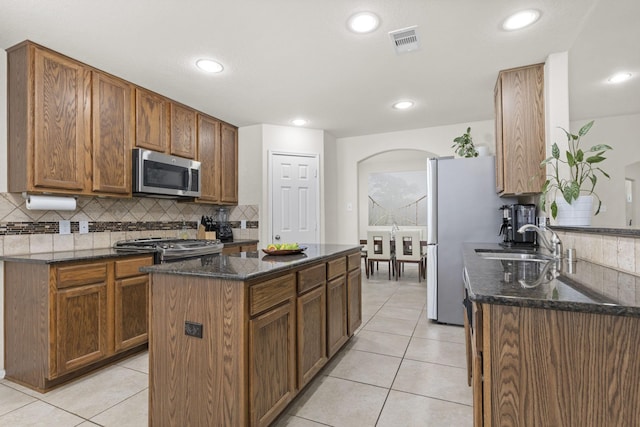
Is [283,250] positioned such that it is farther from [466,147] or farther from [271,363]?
[466,147]

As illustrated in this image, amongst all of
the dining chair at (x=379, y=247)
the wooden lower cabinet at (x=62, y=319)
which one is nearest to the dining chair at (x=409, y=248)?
the dining chair at (x=379, y=247)

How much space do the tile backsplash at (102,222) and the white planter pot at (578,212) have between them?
129 inches

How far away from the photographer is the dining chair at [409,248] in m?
5.45

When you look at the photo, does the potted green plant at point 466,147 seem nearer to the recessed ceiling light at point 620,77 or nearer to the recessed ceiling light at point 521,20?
the recessed ceiling light at point 620,77

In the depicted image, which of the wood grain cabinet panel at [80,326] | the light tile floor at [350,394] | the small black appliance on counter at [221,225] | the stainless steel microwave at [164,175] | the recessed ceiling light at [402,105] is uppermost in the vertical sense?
the recessed ceiling light at [402,105]

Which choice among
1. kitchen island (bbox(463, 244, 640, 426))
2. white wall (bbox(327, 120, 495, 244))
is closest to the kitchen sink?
kitchen island (bbox(463, 244, 640, 426))

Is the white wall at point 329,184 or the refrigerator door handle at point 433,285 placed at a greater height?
the white wall at point 329,184

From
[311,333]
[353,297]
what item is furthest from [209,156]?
[311,333]

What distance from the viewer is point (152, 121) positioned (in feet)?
10.5

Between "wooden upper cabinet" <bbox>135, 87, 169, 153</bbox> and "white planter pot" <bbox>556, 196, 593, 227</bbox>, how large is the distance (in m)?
3.45

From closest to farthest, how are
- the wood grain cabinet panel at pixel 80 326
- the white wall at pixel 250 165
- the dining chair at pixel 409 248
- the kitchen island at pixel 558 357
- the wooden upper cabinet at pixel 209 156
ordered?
the kitchen island at pixel 558 357, the wood grain cabinet panel at pixel 80 326, the wooden upper cabinet at pixel 209 156, the white wall at pixel 250 165, the dining chair at pixel 409 248

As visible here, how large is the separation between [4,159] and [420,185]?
7661 millimetres

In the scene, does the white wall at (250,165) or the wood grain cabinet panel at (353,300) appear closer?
the wood grain cabinet panel at (353,300)

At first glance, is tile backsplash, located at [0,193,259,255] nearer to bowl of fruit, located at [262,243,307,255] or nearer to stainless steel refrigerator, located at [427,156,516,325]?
bowl of fruit, located at [262,243,307,255]
